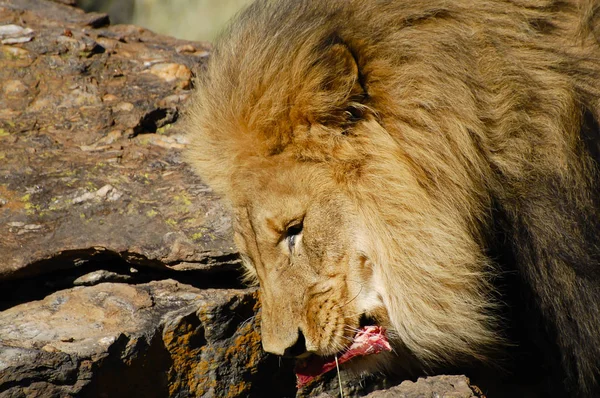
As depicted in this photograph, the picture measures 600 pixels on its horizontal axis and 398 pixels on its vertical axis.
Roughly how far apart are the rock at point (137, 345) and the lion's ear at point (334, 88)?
0.96m

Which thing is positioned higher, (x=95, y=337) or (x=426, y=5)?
(x=426, y=5)

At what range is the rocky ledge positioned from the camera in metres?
2.82

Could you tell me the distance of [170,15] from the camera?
21.5 feet

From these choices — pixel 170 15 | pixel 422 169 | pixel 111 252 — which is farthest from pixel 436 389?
pixel 170 15

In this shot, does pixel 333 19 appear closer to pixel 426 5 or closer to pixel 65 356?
pixel 426 5

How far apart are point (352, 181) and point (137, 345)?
0.98 meters

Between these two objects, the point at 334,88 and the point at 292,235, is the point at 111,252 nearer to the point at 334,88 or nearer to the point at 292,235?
the point at 292,235

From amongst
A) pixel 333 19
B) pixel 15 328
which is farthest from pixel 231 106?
pixel 15 328

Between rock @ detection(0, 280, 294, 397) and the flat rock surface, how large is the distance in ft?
0.61

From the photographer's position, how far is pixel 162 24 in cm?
653

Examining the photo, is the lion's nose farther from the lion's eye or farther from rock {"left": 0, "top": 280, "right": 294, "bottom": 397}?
rock {"left": 0, "top": 280, "right": 294, "bottom": 397}

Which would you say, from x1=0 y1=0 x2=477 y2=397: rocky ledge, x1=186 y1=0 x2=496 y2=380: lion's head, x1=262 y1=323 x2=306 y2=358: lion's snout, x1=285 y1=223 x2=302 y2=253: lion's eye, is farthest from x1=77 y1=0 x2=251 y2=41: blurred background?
x1=262 y1=323 x2=306 y2=358: lion's snout

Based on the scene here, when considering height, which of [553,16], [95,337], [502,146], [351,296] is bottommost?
[95,337]

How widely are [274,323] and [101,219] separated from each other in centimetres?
105
